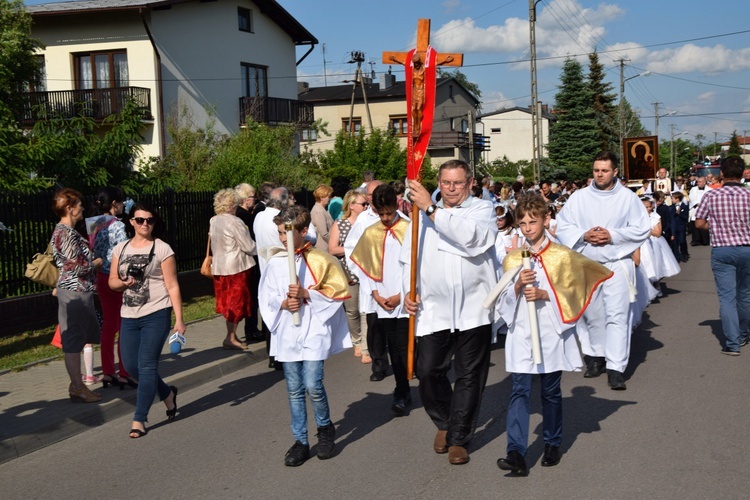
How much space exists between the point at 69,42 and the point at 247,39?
6944mm

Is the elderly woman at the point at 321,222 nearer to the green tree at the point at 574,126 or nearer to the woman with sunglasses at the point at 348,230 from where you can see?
the woman with sunglasses at the point at 348,230

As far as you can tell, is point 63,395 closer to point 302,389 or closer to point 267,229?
point 267,229

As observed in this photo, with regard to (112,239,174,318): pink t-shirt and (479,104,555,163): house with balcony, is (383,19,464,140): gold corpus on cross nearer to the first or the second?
(112,239,174,318): pink t-shirt

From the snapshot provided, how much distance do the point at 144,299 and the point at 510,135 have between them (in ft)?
273

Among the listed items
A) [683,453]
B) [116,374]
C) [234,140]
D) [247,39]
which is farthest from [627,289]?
[247,39]

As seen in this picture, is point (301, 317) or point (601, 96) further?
point (601, 96)

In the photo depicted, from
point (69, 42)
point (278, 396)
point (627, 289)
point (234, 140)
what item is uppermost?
point (69, 42)

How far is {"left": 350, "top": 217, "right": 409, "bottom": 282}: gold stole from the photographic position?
731 centimetres

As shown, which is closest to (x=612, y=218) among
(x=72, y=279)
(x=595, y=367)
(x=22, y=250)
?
(x=595, y=367)

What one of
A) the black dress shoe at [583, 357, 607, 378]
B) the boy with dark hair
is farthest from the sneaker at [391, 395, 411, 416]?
the black dress shoe at [583, 357, 607, 378]

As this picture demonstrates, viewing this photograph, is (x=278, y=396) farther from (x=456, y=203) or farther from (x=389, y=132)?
(x=389, y=132)

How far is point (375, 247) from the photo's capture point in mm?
7371

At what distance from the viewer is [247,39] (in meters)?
34.1

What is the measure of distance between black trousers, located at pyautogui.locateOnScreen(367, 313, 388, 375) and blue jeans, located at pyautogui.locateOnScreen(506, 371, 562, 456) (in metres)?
2.88
